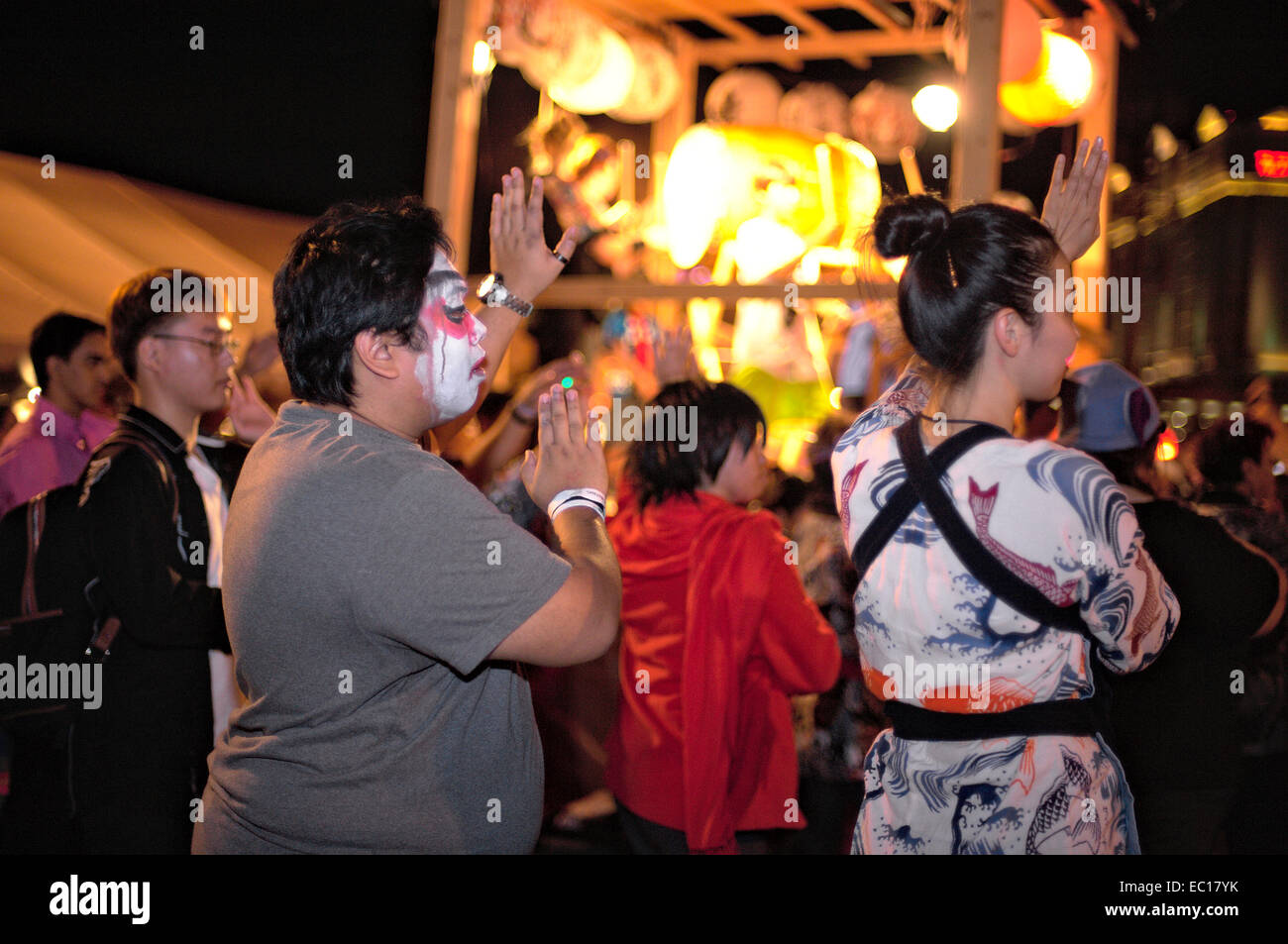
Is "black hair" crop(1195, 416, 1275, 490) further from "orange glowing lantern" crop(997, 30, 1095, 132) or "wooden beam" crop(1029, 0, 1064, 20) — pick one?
"wooden beam" crop(1029, 0, 1064, 20)

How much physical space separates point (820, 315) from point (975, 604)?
4.26 m

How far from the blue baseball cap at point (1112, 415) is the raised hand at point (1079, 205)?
0.59m

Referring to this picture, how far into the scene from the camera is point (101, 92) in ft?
20.1

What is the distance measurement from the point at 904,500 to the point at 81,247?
6.26 meters

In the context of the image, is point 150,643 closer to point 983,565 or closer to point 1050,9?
point 983,565

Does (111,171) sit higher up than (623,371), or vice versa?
(111,171)

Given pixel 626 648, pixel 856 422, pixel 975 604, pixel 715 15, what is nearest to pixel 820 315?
pixel 715 15

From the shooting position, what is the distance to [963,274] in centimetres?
174

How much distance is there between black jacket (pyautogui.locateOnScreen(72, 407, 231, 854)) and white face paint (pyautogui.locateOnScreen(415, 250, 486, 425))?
1.14 m

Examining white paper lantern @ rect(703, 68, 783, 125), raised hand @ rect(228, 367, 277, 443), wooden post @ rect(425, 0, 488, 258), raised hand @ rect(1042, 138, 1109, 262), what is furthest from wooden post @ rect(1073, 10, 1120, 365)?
raised hand @ rect(228, 367, 277, 443)

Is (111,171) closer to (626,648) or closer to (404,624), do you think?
(626,648)

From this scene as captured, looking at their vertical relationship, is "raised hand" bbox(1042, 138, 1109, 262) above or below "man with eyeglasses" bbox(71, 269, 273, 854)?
above

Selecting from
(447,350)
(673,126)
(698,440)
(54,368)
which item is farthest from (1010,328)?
(673,126)

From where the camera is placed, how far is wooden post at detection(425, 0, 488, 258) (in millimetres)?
4418
